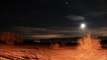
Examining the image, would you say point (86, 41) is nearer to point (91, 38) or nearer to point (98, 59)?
point (91, 38)

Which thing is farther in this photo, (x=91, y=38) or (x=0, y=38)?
(x=0, y=38)

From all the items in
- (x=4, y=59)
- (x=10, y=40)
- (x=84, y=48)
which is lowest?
(x=4, y=59)

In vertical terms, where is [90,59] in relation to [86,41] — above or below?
below

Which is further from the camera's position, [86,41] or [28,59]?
[86,41]

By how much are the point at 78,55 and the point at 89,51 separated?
2.73 meters

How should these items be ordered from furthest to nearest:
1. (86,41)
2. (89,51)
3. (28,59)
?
(86,41) → (89,51) → (28,59)

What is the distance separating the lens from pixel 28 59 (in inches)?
864

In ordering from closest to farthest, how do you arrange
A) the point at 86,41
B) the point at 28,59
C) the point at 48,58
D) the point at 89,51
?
the point at 28,59
the point at 48,58
the point at 89,51
the point at 86,41

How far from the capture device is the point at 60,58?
80.1ft

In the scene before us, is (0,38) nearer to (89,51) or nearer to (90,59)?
(89,51)

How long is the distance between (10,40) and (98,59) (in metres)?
21.4

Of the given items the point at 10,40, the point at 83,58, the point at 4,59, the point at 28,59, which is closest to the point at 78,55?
the point at 83,58

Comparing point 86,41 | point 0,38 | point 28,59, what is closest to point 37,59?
point 28,59

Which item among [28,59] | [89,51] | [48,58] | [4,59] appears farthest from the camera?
[89,51]
